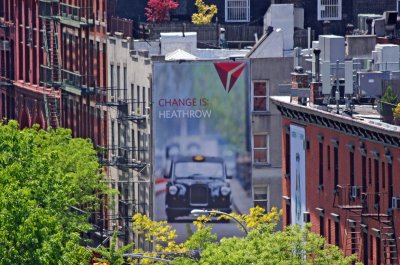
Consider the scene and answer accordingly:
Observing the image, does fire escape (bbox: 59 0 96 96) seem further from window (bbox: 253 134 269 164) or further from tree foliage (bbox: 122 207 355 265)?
tree foliage (bbox: 122 207 355 265)

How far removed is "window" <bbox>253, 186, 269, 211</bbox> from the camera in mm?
130375

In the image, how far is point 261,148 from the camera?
13150cm

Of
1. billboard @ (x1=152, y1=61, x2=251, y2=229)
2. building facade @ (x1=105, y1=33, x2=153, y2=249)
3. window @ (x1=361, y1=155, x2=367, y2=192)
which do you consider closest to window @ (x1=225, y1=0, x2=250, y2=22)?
building facade @ (x1=105, y1=33, x2=153, y2=249)

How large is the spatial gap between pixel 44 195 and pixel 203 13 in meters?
40.6

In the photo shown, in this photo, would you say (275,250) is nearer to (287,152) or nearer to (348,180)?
(348,180)

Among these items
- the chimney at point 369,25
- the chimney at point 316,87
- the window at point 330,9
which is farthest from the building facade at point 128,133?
the chimney at point 316,87

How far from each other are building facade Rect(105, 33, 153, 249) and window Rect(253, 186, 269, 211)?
509 centimetres

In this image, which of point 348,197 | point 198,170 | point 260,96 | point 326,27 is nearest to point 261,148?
point 260,96

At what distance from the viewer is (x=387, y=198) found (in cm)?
10144

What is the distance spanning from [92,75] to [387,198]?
49.4 metres

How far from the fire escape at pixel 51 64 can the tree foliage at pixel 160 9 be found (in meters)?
11.7

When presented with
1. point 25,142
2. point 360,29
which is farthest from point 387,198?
point 360,29

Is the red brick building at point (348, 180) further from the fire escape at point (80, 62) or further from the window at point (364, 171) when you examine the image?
the fire escape at point (80, 62)

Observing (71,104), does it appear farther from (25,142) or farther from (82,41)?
(25,142)
